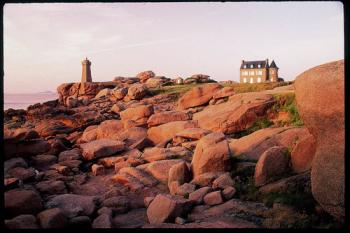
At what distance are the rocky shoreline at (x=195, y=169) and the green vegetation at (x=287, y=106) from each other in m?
0.07

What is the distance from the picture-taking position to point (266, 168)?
37.5 ft

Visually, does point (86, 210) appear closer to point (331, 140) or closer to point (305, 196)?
point (305, 196)

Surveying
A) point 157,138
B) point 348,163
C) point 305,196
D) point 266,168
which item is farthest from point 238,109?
point 348,163

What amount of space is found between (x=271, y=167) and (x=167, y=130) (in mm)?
11062

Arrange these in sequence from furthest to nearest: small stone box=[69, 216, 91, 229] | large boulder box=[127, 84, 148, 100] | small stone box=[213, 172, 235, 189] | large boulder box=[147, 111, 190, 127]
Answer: large boulder box=[127, 84, 148, 100] < large boulder box=[147, 111, 190, 127] < small stone box=[213, 172, 235, 189] < small stone box=[69, 216, 91, 229]

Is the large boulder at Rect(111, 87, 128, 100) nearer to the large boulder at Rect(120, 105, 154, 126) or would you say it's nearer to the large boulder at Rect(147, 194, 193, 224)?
the large boulder at Rect(120, 105, 154, 126)

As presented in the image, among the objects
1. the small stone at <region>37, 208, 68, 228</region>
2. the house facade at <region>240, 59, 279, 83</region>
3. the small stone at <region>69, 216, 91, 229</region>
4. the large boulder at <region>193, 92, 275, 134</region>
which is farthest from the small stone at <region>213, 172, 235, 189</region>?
the house facade at <region>240, 59, 279, 83</region>

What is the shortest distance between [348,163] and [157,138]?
17358 millimetres

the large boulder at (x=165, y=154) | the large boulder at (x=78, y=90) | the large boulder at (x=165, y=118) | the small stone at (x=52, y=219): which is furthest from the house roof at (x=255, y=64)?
the small stone at (x=52, y=219)

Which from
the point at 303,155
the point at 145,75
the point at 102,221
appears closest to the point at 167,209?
the point at 102,221

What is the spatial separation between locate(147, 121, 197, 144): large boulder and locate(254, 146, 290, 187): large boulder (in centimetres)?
1005

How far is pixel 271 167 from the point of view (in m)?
11.4

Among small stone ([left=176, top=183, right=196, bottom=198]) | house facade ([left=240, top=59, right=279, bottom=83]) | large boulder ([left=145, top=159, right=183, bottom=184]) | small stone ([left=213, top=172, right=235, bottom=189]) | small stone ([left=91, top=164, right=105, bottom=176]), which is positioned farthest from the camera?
house facade ([left=240, top=59, right=279, bottom=83])

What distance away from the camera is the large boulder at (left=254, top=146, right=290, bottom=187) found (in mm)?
11328
